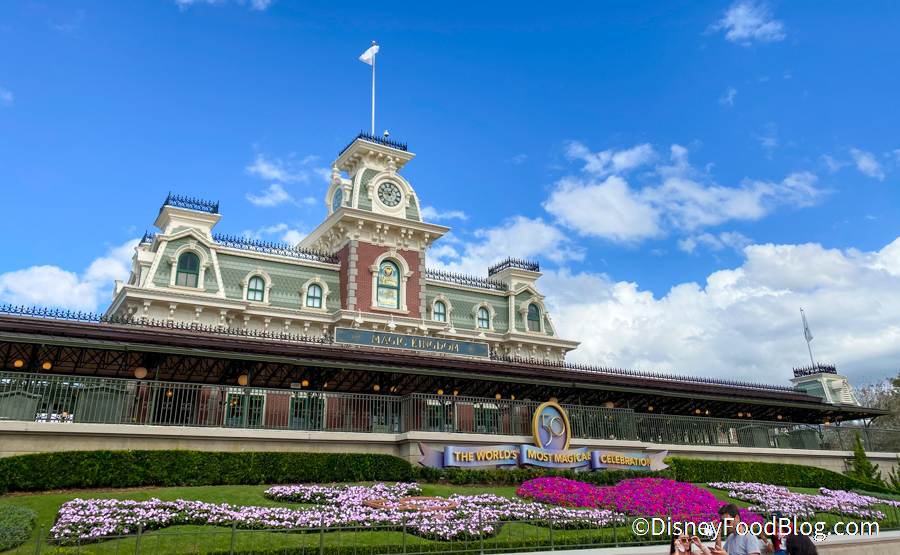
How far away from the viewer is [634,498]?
2031 centimetres

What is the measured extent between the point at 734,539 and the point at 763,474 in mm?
22351

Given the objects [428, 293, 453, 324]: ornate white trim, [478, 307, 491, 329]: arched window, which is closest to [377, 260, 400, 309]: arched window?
[428, 293, 453, 324]: ornate white trim

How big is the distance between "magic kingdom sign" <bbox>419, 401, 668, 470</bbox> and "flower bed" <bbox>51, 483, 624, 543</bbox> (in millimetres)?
4368

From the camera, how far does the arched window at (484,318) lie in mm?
45000

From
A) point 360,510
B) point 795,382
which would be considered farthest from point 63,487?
point 795,382

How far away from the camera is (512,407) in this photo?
27281 mm

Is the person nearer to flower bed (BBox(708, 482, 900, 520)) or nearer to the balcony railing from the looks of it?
flower bed (BBox(708, 482, 900, 520))

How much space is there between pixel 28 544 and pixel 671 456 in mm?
25065

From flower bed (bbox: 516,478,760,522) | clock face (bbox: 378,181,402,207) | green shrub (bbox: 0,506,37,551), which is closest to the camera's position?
green shrub (bbox: 0,506,37,551)

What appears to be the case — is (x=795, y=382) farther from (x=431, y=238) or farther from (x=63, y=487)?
(x=63, y=487)

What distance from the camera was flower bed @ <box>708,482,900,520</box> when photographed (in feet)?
Answer: 76.9

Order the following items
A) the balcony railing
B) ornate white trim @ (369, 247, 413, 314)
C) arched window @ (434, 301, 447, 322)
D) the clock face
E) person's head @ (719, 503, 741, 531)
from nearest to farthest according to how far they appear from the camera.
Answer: person's head @ (719, 503, 741, 531) → the balcony railing → ornate white trim @ (369, 247, 413, 314) → the clock face → arched window @ (434, 301, 447, 322)

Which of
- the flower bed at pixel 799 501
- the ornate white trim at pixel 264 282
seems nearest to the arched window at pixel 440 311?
the ornate white trim at pixel 264 282

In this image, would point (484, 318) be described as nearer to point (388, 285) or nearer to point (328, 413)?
point (388, 285)
